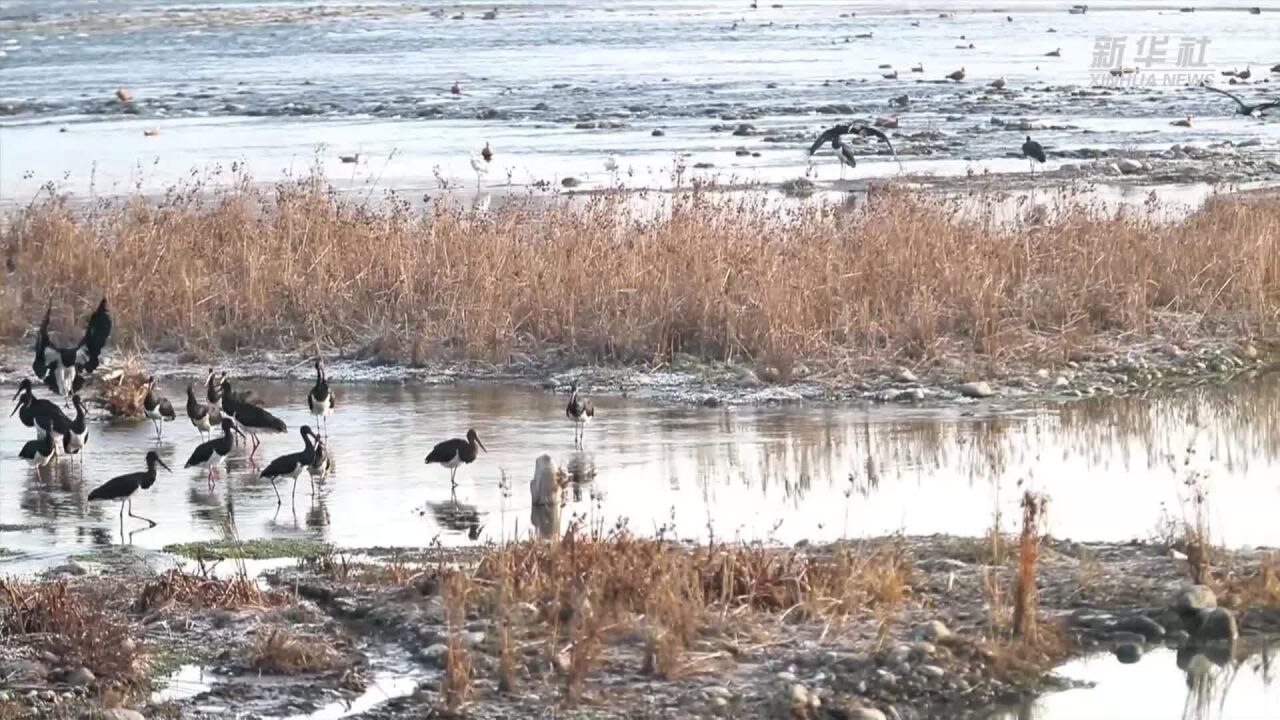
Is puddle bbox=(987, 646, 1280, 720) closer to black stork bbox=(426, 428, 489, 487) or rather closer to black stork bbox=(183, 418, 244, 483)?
black stork bbox=(426, 428, 489, 487)

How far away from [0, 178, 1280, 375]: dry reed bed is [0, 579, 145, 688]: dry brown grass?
27.0 feet

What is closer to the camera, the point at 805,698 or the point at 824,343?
the point at 805,698

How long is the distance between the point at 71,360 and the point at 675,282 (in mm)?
5252

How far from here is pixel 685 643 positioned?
9578 mm

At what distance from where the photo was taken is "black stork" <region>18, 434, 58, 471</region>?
14781mm

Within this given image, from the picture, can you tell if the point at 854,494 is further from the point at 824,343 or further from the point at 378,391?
the point at 378,391

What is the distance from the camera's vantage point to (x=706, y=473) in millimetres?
14070

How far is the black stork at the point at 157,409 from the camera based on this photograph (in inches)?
634

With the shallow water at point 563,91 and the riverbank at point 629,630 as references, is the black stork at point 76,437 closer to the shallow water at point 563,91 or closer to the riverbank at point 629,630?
the riverbank at point 629,630

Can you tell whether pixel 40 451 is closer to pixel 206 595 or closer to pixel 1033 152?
pixel 206 595

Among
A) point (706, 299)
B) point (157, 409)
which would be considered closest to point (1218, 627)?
point (706, 299)

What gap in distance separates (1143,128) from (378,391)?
22.9 m

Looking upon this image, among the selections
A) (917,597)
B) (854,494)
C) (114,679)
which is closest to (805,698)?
(917,597)

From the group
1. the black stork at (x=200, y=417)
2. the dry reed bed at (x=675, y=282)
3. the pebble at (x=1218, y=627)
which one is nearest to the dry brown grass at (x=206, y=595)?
the pebble at (x=1218, y=627)
